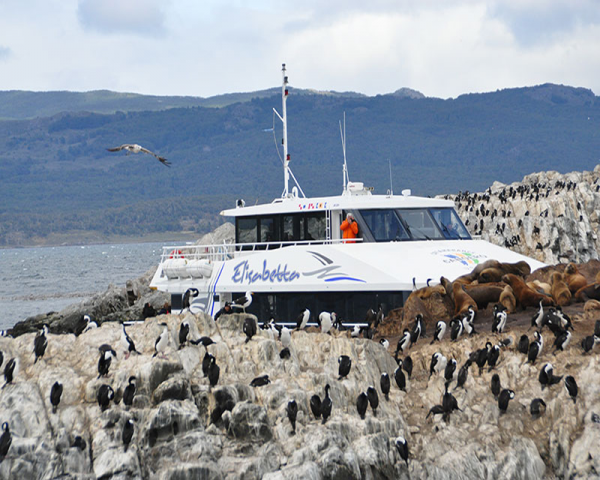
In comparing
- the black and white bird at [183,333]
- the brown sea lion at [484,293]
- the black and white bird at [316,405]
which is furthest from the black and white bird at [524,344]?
the black and white bird at [183,333]

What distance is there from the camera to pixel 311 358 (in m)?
17.2

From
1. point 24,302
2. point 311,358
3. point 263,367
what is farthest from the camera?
point 24,302

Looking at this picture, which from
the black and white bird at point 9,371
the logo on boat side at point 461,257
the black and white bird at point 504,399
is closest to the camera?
the black and white bird at point 9,371

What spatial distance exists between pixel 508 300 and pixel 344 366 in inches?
252

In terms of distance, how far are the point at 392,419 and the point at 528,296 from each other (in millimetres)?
6793

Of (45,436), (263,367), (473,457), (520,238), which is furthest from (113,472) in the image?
(520,238)

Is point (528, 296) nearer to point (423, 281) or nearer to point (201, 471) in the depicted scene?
point (423, 281)

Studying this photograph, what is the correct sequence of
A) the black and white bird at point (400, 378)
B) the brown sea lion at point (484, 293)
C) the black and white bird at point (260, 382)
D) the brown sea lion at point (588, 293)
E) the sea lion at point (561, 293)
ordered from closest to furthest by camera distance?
the black and white bird at point (260, 382), the black and white bird at point (400, 378), the sea lion at point (561, 293), the brown sea lion at point (588, 293), the brown sea lion at point (484, 293)

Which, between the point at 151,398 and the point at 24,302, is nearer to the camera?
the point at 151,398

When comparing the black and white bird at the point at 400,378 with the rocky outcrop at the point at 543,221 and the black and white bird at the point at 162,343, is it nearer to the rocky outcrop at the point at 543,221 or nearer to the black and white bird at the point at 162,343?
the black and white bird at the point at 162,343

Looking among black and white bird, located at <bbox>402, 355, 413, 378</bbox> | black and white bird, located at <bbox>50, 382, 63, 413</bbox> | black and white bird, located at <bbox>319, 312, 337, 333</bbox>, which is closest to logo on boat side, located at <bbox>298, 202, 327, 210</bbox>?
black and white bird, located at <bbox>319, 312, 337, 333</bbox>

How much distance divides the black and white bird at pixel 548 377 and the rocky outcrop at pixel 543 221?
21.8m

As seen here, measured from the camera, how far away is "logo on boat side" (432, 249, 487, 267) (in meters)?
22.8

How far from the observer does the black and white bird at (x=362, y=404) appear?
49.0 feet
